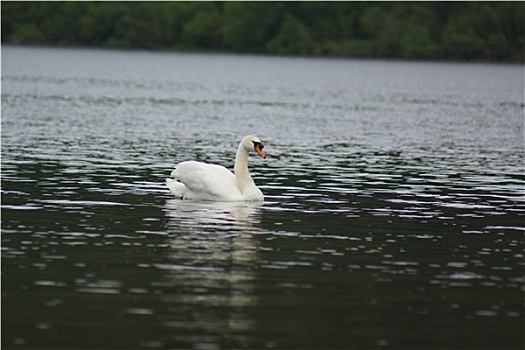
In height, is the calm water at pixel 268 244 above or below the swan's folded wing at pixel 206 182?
below

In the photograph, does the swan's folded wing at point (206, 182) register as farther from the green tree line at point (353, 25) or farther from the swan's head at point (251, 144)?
the green tree line at point (353, 25)

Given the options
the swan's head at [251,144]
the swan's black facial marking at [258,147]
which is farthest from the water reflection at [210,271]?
the swan's head at [251,144]

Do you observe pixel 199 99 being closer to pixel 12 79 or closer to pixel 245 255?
pixel 12 79

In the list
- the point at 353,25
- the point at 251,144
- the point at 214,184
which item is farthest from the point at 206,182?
the point at 353,25

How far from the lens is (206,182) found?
23141 mm

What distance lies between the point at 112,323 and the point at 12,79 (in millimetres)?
74593

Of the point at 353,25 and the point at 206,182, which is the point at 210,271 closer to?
the point at 206,182

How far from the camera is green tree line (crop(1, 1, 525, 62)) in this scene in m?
168

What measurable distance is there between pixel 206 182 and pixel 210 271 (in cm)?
704

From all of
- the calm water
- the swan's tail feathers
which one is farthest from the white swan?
the calm water

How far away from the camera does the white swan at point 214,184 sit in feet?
76.1

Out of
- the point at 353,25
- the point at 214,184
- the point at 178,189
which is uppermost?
the point at 353,25

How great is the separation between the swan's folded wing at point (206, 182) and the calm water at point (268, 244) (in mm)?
403

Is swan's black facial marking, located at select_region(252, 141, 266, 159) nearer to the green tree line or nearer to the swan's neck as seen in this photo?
the swan's neck
